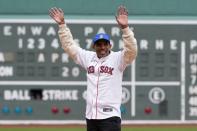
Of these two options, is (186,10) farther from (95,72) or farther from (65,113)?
(95,72)

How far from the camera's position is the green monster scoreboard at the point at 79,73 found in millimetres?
15227

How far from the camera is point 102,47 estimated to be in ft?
20.8

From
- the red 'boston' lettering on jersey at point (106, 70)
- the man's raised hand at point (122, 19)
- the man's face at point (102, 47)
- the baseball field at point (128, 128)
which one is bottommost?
the baseball field at point (128, 128)

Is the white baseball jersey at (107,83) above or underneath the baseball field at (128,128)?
above

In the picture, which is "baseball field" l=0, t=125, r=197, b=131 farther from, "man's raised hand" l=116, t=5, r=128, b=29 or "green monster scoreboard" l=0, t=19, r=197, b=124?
"man's raised hand" l=116, t=5, r=128, b=29

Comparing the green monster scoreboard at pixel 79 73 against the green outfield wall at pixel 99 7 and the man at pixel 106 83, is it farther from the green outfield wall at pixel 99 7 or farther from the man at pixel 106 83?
the man at pixel 106 83

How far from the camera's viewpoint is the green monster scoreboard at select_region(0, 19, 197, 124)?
1523 centimetres

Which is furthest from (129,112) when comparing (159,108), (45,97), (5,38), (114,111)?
(114,111)

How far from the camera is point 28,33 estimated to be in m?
15.3

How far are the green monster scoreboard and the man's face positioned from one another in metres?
8.81

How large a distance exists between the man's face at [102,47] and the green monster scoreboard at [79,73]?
8.81 m

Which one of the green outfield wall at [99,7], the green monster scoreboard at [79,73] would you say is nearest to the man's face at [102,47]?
the green monster scoreboard at [79,73]

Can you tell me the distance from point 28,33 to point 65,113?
1.77 metres

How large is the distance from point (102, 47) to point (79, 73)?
900cm
